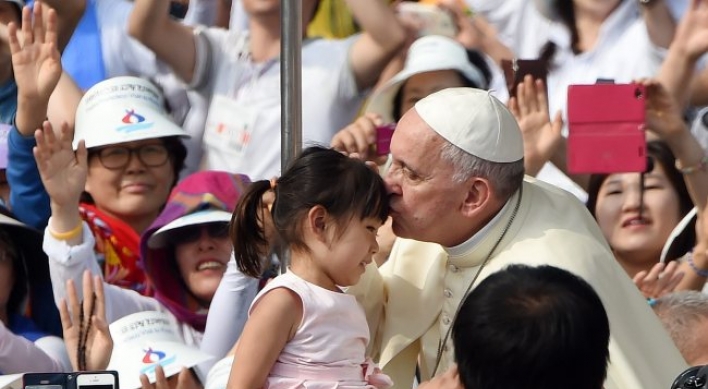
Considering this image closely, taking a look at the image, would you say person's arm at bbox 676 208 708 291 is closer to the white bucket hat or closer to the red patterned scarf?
the white bucket hat

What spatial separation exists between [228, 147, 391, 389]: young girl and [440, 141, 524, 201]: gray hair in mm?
215

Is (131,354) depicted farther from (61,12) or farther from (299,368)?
(61,12)

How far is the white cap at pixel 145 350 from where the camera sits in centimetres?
451

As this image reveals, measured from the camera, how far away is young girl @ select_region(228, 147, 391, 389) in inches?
136

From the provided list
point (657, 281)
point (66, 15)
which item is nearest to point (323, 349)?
point (657, 281)

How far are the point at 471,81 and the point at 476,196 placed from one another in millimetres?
1777

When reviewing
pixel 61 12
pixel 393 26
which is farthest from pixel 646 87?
pixel 61 12

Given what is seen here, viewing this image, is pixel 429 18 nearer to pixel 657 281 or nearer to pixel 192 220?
pixel 192 220

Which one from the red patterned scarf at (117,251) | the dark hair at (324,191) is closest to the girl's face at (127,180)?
the red patterned scarf at (117,251)

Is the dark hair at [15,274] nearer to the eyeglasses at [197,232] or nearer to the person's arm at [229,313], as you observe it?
the eyeglasses at [197,232]

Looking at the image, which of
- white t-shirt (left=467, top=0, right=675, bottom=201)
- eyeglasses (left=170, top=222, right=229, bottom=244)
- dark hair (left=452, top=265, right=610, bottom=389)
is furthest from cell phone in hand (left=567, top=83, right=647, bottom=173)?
dark hair (left=452, top=265, right=610, bottom=389)

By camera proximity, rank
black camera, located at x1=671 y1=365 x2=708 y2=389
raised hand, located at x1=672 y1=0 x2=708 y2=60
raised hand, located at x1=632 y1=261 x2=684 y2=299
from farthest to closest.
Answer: raised hand, located at x1=672 y1=0 x2=708 y2=60 < raised hand, located at x1=632 y1=261 x2=684 y2=299 < black camera, located at x1=671 y1=365 x2=708 y2=389

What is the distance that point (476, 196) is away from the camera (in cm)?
374

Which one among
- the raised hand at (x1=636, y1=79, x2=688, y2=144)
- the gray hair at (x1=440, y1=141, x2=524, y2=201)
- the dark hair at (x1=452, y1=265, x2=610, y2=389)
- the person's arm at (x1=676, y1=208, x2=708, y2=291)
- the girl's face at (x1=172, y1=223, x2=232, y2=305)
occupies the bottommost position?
the person's arm at (x1=676, y1=208, x2=708, y2=291)
